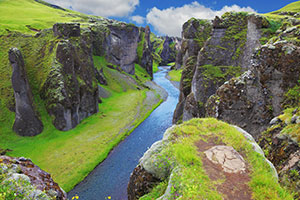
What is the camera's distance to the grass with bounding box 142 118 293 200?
7914mm

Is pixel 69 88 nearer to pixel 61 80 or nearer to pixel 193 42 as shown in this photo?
pixel 61 80

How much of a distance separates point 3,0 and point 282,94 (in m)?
206

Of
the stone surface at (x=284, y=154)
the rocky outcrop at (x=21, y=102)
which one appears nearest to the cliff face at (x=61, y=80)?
the rocky outcrop at (x=21, y=102)

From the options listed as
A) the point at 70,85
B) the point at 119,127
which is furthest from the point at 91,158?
the point at 70,85

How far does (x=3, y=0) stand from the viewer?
144m

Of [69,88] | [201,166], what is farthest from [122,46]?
[201,166]

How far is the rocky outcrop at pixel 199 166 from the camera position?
8.25 meters

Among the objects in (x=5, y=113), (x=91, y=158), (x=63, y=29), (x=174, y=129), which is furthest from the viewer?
(x=63, y=29)

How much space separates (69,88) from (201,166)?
4981cm

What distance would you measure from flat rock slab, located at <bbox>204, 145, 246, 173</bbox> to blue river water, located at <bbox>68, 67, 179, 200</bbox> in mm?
20409

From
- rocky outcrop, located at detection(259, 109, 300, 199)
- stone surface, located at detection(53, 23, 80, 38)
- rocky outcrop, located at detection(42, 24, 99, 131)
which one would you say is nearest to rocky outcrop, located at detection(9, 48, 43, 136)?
rocky outcrop, located at detection(42, 24, 99, 131)

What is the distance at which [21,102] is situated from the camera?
40938 mm

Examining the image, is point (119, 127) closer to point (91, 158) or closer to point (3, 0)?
point (91, 158)

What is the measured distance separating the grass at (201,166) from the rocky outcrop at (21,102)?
141 ft
